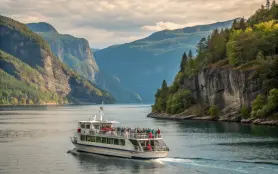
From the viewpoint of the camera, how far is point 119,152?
9706 centimetres

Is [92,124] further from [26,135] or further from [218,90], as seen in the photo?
[218,90]

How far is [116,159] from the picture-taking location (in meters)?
95.4

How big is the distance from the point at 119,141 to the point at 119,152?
2.03 m

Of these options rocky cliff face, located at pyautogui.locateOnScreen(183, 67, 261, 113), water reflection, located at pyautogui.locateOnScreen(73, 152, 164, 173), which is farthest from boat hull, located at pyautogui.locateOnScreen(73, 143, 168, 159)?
rocky cliff face, located at pyautogui.locateOnScreen(183, 67, 261, 113)

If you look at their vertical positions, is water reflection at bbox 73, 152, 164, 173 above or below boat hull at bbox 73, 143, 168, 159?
below

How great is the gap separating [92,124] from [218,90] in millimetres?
100274

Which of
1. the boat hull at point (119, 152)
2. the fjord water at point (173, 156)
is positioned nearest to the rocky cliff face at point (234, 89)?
the fjord water at point (173, 156)

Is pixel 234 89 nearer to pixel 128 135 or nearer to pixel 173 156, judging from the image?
pixel 173 156

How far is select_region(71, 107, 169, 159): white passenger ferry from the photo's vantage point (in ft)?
307

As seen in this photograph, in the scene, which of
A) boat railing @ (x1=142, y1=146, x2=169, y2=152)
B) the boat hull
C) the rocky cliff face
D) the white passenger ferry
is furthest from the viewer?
the rocky cliff face

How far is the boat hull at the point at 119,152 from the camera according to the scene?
92.2m

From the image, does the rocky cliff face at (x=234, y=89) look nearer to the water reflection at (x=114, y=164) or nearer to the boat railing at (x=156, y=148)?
the boat railing at (x=156, y=148)

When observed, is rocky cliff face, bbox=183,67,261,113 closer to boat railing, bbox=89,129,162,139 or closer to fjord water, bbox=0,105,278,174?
fjord water, bbox=0,105,278,174

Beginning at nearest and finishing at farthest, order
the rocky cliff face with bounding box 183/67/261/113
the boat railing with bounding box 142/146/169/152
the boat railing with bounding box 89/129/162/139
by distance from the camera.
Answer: the boat railing with bounding box 142/146/169/152 < the boat railing with bounding box 89/129/162/139 < the rocky cliff face with bounding box 183/67/261/113
